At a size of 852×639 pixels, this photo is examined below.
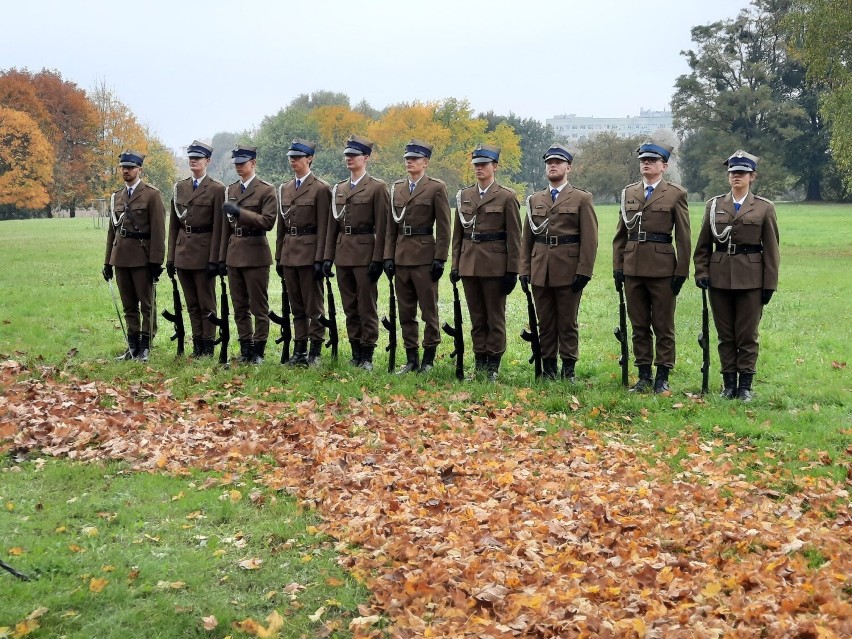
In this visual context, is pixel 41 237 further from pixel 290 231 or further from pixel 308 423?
pixel 308 423

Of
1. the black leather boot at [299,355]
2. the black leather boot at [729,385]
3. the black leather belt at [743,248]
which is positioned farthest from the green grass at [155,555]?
the black leather belt at [743,248]

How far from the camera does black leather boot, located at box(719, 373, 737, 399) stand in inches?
392

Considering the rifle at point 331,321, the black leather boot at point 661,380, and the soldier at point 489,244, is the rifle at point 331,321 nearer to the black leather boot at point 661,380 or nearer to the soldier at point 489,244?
the soldier at point 489,244

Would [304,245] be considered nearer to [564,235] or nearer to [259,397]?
[259,397]

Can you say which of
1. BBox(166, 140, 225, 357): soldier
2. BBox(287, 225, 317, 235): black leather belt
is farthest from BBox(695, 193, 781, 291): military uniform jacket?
BBox(166, 140, 225, 357): soldier

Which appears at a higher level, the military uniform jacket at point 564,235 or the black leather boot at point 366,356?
the military uniform jacket at point 564,235

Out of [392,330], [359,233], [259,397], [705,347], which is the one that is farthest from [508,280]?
[259,397]

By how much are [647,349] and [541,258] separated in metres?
1.47

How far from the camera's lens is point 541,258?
A: 10516 millimetres

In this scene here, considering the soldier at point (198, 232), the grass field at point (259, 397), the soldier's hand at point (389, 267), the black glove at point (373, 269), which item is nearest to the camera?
the grass field at point (259, 397)

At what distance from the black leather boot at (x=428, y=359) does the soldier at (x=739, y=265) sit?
3.08 metres

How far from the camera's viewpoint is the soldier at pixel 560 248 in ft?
34.1

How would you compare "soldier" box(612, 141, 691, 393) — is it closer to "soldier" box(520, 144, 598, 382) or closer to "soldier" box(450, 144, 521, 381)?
"soldier" box(520, 144, 598, 382)

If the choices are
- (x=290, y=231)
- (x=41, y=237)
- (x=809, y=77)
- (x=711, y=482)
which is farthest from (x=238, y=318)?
(x=41, y=237)
